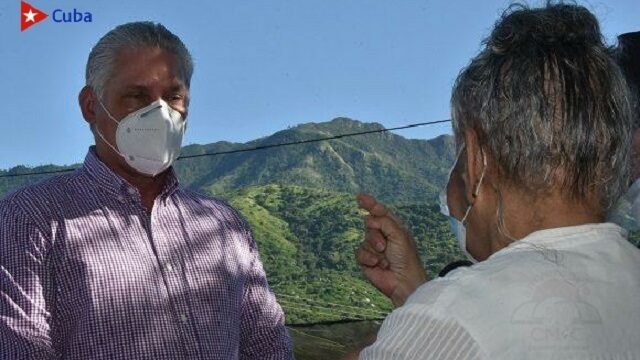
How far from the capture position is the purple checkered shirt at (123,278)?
2152 millimetres

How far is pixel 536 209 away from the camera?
1322 millimetres

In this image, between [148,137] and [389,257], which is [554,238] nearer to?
[389,257]

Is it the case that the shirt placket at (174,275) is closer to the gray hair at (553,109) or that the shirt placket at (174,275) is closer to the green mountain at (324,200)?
the green mountain at (324,200)

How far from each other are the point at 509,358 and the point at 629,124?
0.49 meters

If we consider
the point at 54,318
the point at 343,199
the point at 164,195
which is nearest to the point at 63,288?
the point at 54,318

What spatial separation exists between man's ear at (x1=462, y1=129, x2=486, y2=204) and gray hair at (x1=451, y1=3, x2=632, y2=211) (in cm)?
1

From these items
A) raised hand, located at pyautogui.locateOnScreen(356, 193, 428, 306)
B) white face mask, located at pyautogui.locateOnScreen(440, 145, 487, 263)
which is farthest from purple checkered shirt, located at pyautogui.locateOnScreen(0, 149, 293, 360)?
white face mask, located at pyautogui.locateOnScreen(440, 145, 487, 263)

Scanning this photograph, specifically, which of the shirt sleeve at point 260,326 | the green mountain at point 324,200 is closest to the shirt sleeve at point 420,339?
the green mountain at point 324,200

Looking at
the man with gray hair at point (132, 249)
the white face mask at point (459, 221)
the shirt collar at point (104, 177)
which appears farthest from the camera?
the shirt collar at point (104, 177)

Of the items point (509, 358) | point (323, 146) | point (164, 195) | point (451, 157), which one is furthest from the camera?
point (323, 146)

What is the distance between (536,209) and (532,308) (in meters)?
0.20

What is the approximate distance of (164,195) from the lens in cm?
Result: 261

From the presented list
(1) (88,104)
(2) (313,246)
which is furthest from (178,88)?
(2) (313,246)

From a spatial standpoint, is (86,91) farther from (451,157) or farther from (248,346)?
(451,157)
